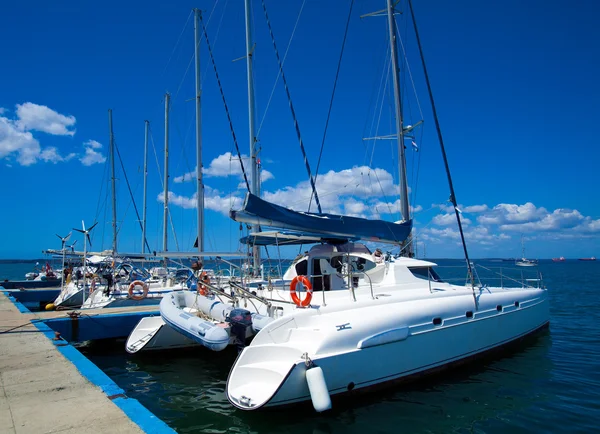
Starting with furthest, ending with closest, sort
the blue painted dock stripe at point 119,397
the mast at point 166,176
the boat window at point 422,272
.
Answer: the mast at point 166,176
the boat window at point 422,272
the blue painted dock stripe at point 119,397

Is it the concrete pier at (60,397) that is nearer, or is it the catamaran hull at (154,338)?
the concrete pier at (60,397)

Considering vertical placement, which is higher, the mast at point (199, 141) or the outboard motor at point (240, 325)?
the mast at point (199, 141)

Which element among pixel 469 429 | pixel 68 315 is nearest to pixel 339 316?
pixel 469 429

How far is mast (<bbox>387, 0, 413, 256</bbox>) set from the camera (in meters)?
13.3

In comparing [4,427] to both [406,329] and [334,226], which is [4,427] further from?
[334,226]

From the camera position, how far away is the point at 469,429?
6.32 metres

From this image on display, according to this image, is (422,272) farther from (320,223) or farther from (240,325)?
(240,325)

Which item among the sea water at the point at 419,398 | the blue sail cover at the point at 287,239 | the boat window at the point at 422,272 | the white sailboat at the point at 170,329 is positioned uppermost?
the blue sail cover at the point at 287,239

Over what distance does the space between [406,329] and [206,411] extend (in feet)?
12.4

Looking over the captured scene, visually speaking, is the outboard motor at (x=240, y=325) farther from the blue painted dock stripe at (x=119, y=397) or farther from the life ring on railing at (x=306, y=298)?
the blue painted dock stripe at (x=119, y=397)

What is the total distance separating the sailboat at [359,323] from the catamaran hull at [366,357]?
0.06 ft

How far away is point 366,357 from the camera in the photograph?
22.4 feet

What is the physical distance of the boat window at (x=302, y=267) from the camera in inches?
458

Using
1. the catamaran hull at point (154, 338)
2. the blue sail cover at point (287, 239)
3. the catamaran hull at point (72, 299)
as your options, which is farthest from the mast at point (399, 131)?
the catamaran hull at point (72, 299)
